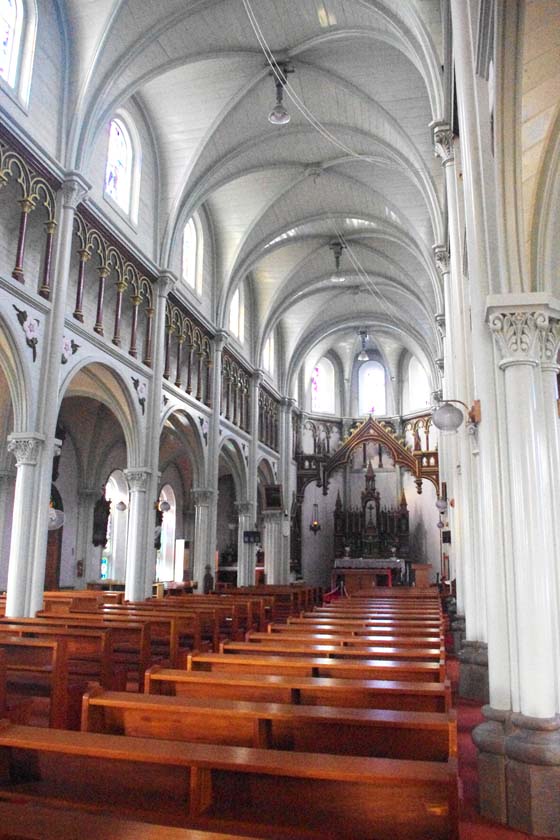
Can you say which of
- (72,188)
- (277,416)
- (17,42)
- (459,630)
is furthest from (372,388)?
(17,42)

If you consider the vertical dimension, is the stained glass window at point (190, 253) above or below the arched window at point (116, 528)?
above

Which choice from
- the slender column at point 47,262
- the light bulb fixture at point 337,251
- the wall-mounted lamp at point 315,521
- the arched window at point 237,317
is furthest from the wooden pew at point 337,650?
the wall-mounted lamp at point 315,521

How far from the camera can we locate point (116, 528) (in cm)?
2538

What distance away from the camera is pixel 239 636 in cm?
1141

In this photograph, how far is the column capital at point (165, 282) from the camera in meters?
18.2

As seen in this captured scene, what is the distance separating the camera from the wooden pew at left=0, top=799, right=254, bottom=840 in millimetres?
2143

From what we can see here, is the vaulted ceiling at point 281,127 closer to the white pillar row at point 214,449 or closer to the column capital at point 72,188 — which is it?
the column capital at point 72,188

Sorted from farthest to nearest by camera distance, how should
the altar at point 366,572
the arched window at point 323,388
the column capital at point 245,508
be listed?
1. the arched window at point 323,388
2. the altar at point 366,572
3. the column capital at point 245,508

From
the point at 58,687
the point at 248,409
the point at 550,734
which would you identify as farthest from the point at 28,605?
the point at 248,409

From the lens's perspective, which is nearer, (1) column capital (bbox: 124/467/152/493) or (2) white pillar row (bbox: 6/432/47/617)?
(2) white pillar row (bbox: 6/432/47/617)

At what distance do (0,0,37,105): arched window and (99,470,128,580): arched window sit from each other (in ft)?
47.9

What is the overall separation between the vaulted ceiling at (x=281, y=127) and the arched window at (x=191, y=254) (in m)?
1.06

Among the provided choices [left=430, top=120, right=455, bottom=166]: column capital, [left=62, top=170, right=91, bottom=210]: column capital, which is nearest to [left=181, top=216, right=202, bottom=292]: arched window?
Result: [left=62, top=170, right=91, bottom=210]: column capital

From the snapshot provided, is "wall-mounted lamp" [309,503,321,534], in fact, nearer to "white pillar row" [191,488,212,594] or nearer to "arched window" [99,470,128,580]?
"arched window" [99,470,128,580]
